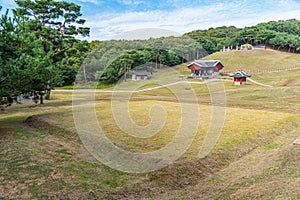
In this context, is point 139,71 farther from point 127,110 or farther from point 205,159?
point 205,159

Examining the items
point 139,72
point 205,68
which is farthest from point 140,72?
point 205,68

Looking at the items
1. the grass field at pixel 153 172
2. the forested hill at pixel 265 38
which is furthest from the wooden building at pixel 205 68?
the grass field at pixel 153 172

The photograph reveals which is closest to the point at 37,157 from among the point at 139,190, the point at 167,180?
the point at 139,190

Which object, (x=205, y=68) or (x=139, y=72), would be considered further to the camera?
(x=205, y=68)

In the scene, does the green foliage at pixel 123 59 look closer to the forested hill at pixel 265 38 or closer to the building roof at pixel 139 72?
the building roof at pixel 139 72

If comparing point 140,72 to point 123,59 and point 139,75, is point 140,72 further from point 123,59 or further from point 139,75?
point 123,59

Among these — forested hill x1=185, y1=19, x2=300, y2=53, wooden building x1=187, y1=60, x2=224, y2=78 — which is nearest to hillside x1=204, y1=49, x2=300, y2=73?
forested hill x1=185, y1=19, x2=300, y2=53

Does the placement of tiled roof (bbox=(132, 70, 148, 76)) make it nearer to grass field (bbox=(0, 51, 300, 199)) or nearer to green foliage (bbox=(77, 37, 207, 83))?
green foliage (bbox=(77, 37, 207, 83))

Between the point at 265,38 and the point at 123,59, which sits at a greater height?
the point at 265,38
